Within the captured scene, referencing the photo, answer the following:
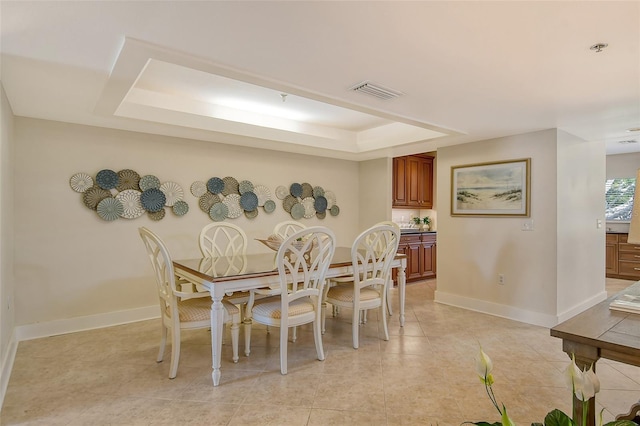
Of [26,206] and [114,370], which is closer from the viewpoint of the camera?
[114,370]

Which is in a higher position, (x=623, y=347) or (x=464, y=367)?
(x=623, y=347)

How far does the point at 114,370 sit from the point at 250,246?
2.21 metres

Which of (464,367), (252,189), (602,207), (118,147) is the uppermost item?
(118,147)

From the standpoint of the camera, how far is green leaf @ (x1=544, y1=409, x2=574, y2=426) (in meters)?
0.77

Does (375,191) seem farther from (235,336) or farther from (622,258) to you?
(622,258)

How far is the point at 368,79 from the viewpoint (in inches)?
91.2

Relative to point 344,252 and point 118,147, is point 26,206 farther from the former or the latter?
point 344,252

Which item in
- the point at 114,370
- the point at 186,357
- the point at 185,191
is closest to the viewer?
the point at 114,370

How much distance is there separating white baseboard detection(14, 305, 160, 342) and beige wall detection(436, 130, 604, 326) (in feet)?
12.2

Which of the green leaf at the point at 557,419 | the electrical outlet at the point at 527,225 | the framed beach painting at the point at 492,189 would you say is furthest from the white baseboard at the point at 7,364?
the electrical outlet at the point at 527,225

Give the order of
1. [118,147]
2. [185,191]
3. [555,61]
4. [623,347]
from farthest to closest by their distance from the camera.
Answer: [185,191] < [118,147] < [555,61] < [623,347]

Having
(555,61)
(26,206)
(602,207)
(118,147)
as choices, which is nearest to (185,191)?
(118,147)

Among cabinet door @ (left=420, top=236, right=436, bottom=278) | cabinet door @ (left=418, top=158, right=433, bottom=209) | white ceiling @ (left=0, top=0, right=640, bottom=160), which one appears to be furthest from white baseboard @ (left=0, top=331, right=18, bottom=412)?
cabinet door @ (left=418, top=158, right=433, bottom=209)

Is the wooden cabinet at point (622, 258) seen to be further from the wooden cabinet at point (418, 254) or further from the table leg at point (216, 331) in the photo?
the table leg at point (216, 331)
